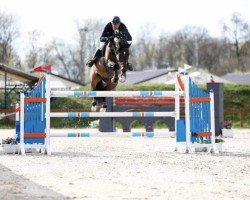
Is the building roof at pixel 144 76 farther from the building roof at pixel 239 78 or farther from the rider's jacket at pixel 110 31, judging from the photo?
the rider's jacket at pixel 110 31

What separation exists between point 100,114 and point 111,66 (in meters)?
1.46

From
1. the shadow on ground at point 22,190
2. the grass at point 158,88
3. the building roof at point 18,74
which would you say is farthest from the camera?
the building roof at point 18,74

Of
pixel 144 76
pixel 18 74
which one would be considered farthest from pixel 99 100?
pixel 144 76

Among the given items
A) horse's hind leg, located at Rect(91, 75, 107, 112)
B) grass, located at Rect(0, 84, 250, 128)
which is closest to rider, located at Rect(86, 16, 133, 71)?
horse's hind leg, located at Rect(91, 75, 107, 112)

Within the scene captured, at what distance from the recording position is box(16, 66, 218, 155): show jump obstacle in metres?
9.20

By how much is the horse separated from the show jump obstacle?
0.97m

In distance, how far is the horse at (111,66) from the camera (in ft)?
33.8

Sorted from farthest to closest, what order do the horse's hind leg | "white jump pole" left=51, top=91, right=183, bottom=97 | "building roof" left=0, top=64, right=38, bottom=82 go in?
"building roof" left=0, top=64, right=38, bottom=82, the horse's hind leg, "white jump pole" left=51, top=91, right=183, bottom=97

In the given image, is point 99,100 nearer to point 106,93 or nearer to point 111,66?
point 111,66

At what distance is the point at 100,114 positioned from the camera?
9.58 meters

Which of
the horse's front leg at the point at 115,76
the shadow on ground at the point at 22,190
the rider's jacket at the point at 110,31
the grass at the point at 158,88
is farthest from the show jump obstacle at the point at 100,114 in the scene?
the grass at the point at 158,88

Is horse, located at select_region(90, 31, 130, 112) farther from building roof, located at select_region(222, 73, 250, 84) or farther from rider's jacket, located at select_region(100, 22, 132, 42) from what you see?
building roof, located at select_region(222, 73, 250, 84)

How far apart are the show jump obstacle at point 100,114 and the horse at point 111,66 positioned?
0.97m

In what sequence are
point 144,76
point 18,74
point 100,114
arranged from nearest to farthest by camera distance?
point 100,114, point 18,74, point 144,76
